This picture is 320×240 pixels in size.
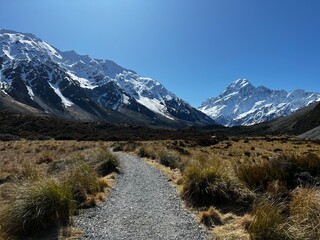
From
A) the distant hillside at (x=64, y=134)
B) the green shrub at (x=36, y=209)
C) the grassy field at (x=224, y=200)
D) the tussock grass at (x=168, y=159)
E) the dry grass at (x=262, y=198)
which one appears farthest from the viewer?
the distant hillside at (x=64, y=134)

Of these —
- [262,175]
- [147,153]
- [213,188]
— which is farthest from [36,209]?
[147,153]

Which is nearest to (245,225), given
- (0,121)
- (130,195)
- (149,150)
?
(130,195)

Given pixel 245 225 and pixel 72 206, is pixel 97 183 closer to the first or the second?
pixel 72 206

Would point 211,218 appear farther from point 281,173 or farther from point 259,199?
point 281,173

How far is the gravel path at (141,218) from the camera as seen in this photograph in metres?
9.17

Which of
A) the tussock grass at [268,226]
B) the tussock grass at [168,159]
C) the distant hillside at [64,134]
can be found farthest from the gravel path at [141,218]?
the distant hillside at [64,134]

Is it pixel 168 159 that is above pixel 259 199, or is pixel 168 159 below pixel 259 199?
above

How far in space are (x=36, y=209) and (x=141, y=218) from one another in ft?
10.1

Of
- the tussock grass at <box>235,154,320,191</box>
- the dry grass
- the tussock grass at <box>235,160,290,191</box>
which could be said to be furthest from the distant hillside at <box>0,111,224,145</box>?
the dry grass

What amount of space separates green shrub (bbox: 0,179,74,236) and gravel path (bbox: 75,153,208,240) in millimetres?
665

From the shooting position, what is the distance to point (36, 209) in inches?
367

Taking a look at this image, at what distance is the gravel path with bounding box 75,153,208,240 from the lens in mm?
9172

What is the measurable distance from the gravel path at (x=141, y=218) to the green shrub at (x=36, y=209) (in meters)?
0.67

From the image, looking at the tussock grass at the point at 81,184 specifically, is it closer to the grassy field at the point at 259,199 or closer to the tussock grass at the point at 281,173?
the grassy field at the point at 259,199
